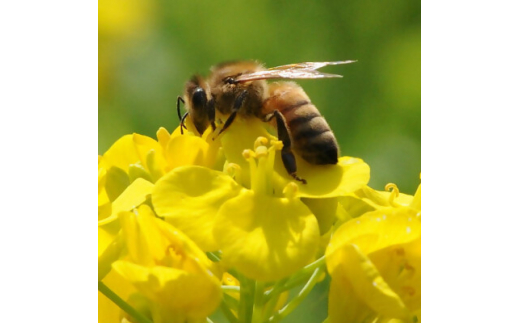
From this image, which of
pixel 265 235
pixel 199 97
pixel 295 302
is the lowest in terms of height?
pixel 295 302

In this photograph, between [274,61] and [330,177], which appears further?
[274,61]

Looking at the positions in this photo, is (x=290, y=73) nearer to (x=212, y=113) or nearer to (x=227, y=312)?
(x=212, y=113)

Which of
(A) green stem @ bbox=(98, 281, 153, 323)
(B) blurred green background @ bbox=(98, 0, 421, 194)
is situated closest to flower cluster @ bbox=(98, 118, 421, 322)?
(A) green stem @ bbox=(98, 281, 153, 323)

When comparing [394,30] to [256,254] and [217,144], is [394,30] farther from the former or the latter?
[256,254]

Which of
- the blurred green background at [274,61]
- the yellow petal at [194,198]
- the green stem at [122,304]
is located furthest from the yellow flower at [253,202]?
the blurred green background at [274,61]

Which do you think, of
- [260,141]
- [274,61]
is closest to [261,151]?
[260,141]

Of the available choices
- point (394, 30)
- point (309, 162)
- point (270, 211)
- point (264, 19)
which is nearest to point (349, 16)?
point (394, 30)
